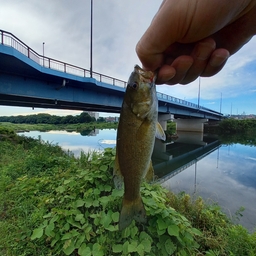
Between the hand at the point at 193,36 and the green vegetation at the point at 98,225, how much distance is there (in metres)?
1.72

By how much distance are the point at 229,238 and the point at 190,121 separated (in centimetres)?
4080

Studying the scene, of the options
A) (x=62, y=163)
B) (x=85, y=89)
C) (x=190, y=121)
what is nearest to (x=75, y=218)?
(x=62, y=163)

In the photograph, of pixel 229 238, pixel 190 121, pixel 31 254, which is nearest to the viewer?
pixel 31 254

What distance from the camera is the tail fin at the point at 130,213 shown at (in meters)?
1.58

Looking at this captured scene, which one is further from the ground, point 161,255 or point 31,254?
point 161,255

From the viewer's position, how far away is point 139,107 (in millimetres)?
1319

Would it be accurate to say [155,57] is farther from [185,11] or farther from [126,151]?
[126,151]

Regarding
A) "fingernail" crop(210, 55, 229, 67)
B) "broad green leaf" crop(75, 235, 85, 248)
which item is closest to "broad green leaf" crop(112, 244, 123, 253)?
"broad green leaf" crop(75, 235, 85, 248)

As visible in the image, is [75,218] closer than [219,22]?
No

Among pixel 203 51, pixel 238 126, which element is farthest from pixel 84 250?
pixel 238 126

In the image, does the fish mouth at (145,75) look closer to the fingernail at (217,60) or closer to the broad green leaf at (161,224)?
the fingernail at (217,60)

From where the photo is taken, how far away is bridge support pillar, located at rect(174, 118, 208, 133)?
129 ft

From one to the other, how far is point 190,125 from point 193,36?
42.5 meters

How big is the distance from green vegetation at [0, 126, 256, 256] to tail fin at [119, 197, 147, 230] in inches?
21.6
